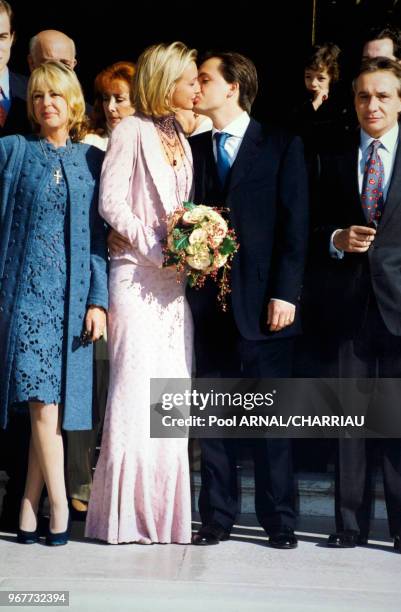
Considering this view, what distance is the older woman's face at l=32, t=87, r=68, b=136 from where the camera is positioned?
5.47m

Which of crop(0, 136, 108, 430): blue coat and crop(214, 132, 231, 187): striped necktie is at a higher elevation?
crop(214, 132, 231, 187): striped necktie

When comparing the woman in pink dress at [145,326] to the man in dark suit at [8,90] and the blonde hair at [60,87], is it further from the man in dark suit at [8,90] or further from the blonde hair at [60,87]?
the man in dark suit at [8,90]

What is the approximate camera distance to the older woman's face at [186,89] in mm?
5578

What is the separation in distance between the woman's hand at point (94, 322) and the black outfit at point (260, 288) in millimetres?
419

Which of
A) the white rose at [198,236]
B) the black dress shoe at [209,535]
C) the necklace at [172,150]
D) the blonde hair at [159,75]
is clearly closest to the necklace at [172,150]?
the necklace at [172,150]

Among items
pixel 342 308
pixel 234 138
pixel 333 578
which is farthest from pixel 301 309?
pixel 333 578

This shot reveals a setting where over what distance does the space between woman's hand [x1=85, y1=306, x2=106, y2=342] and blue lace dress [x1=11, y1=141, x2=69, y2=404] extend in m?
0.10

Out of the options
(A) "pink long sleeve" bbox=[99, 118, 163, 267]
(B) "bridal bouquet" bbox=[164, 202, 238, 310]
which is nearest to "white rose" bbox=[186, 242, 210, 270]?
(B) "bridal bouquet" bbox=[164, 202, 238, 310]

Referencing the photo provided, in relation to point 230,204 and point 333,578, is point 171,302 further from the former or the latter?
point 333,578

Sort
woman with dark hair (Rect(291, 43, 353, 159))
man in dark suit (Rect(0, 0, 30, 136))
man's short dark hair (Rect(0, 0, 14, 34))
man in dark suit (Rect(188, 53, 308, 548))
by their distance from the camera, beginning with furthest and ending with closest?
man's short dark hair (Rect(0, 0, 14, 34)) → man in dark suit (Rect(0, 0, 30, 136)) → woman with dark hair (Rect(291, 43, 353, 159)) → man in dark suit (Rect(188, 53, 308, 548))

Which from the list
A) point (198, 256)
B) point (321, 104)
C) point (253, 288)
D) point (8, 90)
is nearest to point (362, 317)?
point (253, 288)

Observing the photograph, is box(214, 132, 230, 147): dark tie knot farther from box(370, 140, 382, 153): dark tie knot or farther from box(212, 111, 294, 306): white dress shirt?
box(370, 140, 382, 153): dark tie knot

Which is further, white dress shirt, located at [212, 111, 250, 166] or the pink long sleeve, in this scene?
white dress shirt, located at [212, 111, 250, 166]

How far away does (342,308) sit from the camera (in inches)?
220
